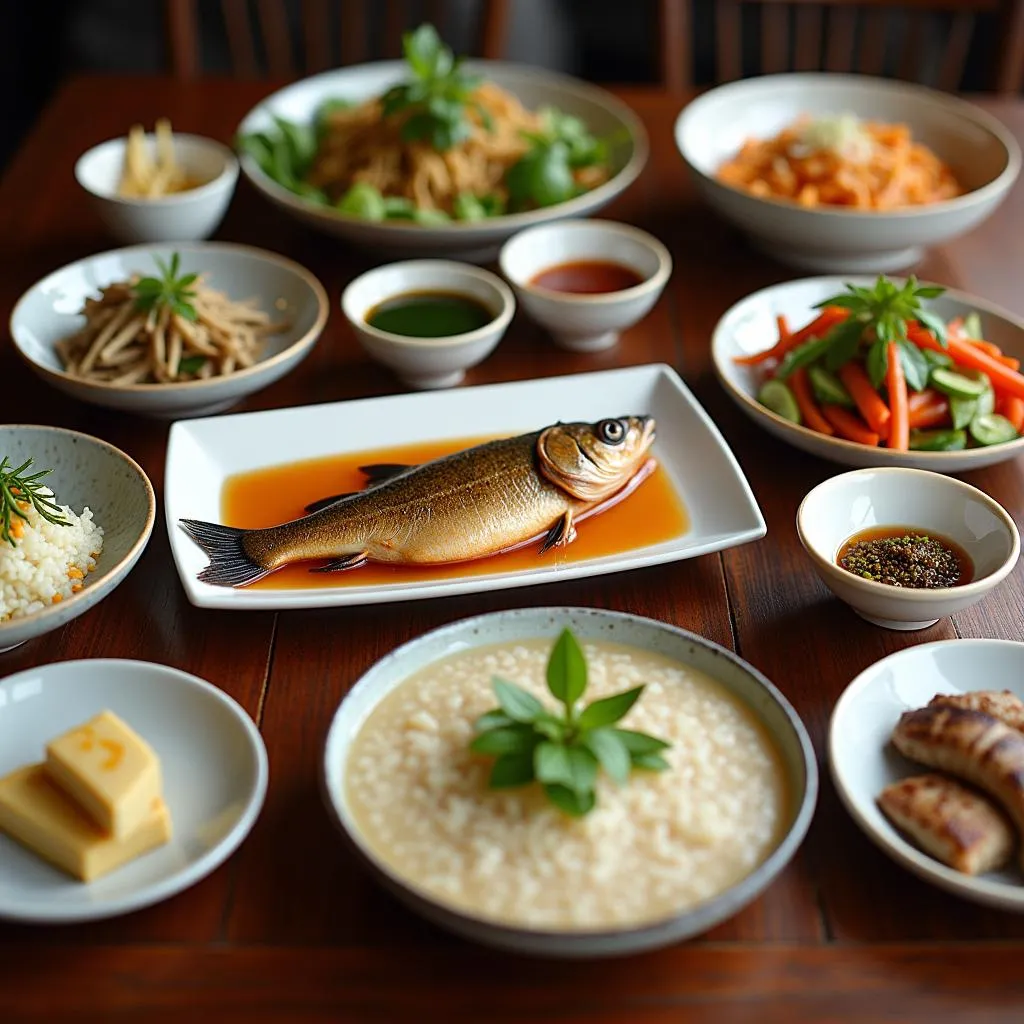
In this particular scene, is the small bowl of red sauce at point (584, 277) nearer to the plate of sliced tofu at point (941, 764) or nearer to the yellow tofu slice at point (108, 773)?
the plate of sliced tofu at point (941, 764)

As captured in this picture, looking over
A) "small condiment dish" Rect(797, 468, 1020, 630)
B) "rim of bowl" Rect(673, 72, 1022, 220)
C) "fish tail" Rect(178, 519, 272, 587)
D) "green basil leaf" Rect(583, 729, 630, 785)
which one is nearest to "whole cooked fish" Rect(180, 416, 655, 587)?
"fish tail" Rect(178, 519, 272, 587)

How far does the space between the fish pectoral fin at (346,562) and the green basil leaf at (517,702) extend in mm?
432

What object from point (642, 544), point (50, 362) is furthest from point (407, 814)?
point (50, 362)

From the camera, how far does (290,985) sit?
1139mm

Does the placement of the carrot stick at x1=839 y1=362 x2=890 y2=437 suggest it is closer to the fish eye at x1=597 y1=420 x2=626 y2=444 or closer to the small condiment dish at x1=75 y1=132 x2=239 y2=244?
the fish eye at x1=597 y1=420 x2=626 y2=444

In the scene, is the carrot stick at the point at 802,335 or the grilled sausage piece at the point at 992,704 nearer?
the grilled sausage piece at the point at 992,704

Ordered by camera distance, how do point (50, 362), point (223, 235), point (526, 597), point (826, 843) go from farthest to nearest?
point (223, 235)
point (50, 362)
point (526, 597)
point (826, 843)

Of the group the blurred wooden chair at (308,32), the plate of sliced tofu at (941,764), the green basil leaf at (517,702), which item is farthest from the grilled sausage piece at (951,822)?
the blurred wooden chair at (308,32)

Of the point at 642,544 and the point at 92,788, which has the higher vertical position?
the point at 92,788

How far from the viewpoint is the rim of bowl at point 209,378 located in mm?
1875

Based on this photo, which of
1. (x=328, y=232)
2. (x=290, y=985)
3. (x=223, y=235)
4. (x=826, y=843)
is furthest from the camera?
(x=223, y=235)

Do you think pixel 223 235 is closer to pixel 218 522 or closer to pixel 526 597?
pixel 218 522

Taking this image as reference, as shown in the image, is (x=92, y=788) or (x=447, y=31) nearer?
(x=92, y=788)

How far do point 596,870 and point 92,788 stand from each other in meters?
0.50
